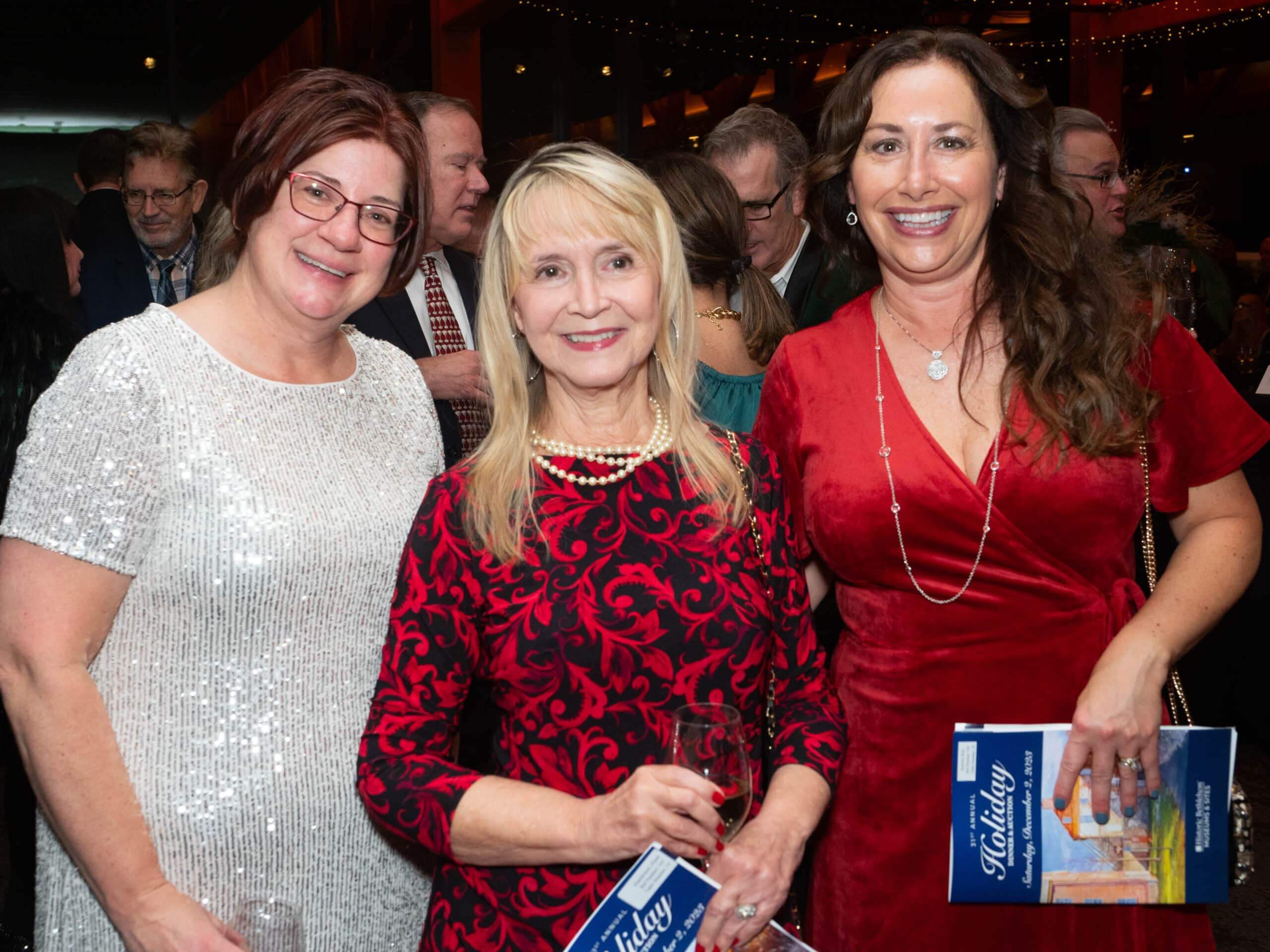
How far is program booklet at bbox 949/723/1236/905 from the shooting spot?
5.04 feet

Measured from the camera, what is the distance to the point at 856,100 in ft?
6.24

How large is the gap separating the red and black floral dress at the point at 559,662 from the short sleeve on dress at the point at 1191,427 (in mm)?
683

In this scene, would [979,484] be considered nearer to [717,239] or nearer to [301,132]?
[301,132]

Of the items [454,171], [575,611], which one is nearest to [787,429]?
[575,611]

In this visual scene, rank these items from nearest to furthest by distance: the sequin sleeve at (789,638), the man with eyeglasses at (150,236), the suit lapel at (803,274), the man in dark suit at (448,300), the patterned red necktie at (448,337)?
Answer: the sequin sleeve at (789,638) → the man in dark suit at (448,300) → the patterned red necktie at (448,337) → the suit lapel at (803,274) → the man with eyeglasses at (150,236)

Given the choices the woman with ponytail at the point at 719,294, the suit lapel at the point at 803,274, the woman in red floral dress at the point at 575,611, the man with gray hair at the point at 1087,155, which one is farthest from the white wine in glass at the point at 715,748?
the man with gray hair at the point at 1087,155

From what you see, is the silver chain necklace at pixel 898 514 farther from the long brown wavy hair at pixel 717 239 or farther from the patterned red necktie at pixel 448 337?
the patterned red necktie at pixel 448 337

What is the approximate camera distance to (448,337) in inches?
134

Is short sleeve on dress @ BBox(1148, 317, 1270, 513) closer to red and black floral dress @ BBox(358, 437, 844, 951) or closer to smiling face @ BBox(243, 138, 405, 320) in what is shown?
red and black floral dress @ BBox(358, 437, 844, 951)

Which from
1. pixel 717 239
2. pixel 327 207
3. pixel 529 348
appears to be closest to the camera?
pixel 327 207

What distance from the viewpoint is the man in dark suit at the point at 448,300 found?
3.08 m

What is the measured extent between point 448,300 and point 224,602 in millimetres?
2042

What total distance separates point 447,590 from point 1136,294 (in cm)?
121

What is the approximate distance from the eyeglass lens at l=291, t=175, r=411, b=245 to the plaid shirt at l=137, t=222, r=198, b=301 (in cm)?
311
